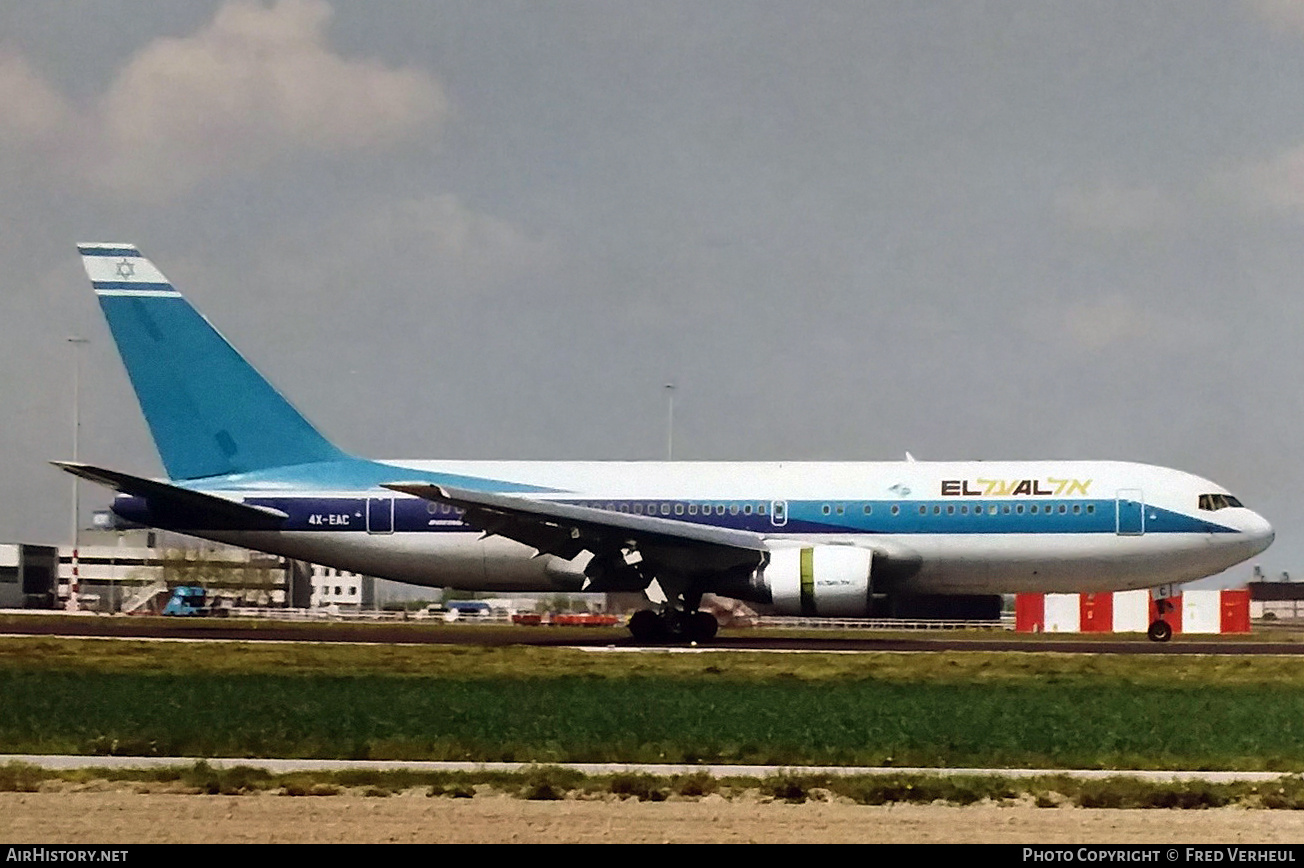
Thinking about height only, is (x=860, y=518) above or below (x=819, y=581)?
above

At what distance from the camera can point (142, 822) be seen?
1121 cm

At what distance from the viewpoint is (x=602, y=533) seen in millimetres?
34500

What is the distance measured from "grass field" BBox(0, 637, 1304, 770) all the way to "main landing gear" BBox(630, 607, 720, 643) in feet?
16.5

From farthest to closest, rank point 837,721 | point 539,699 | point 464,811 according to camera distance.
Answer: point 539,699, point 837,721, point 464,811

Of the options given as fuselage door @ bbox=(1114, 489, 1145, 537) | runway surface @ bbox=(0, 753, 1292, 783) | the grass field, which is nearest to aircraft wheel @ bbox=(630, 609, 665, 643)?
the grass field

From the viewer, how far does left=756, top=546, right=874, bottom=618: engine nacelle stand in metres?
33.6

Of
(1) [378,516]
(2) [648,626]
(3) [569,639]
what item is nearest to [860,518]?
(2) [648,626]

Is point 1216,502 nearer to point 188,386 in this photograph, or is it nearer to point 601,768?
point 188,386

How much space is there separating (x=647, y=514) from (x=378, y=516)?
6030 millimetres

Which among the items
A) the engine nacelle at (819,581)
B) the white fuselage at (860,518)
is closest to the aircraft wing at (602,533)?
the engine nacelle at (819,581)

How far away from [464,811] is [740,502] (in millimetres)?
25022

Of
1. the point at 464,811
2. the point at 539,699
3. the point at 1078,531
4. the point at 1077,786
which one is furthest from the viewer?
the point at 1078,531
